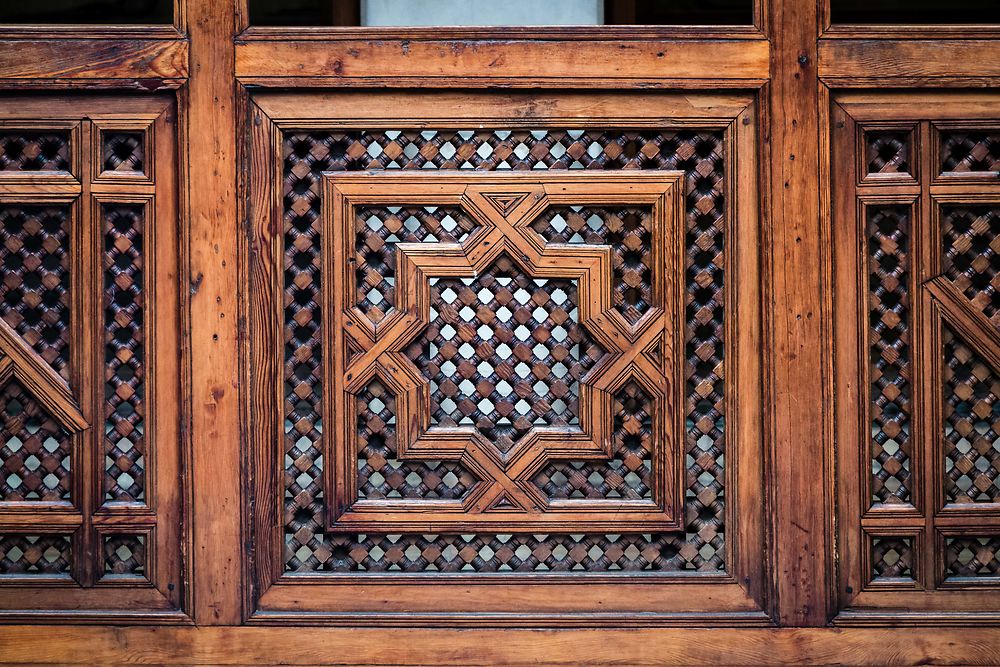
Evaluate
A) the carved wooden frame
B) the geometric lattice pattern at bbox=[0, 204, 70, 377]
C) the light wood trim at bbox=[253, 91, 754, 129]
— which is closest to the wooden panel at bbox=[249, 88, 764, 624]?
the light wood trim at bbox=[253, 91, 754, 129]

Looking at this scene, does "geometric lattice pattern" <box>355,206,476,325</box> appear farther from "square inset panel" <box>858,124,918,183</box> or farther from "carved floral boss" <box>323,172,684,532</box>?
"square inset panel" <box>858,124,918,183</box>

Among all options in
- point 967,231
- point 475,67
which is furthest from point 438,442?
point 967,231

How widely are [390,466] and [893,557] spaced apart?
1.17 m

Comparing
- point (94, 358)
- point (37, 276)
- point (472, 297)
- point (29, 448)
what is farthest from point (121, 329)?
point (472, 297)

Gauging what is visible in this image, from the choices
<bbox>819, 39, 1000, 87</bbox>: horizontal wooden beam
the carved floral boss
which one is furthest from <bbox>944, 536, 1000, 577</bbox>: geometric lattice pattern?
<bbox>819, 39, 1000, 87</bbox>: horizontal wooden beam

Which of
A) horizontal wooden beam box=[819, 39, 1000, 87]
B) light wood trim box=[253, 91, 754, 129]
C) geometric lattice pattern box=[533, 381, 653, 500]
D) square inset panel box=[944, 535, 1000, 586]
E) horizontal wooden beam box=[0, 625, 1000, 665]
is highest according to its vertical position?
horizontal wooden beam box=[819, 39, 1000, 87]

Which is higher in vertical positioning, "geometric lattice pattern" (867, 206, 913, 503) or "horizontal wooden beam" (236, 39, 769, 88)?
"horizontal wooden beam" (236, 39, 769, 88)

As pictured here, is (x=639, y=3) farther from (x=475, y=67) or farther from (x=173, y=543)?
(x=173, y=543)

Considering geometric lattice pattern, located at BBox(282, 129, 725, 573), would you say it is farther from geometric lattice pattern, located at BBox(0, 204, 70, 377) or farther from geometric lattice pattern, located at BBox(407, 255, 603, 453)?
geometric lattice pattern, located at BBox(0, 204, 70, 377)

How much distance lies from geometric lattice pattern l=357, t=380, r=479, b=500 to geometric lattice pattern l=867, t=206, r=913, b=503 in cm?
94

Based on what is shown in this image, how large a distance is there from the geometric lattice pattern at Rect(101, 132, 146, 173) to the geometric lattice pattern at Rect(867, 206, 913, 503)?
168 centimetres

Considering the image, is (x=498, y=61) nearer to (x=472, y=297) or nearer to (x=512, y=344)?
(x=472, y=297)

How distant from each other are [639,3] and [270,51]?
53.6 inches

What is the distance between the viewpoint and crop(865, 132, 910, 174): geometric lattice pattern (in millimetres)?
1747
